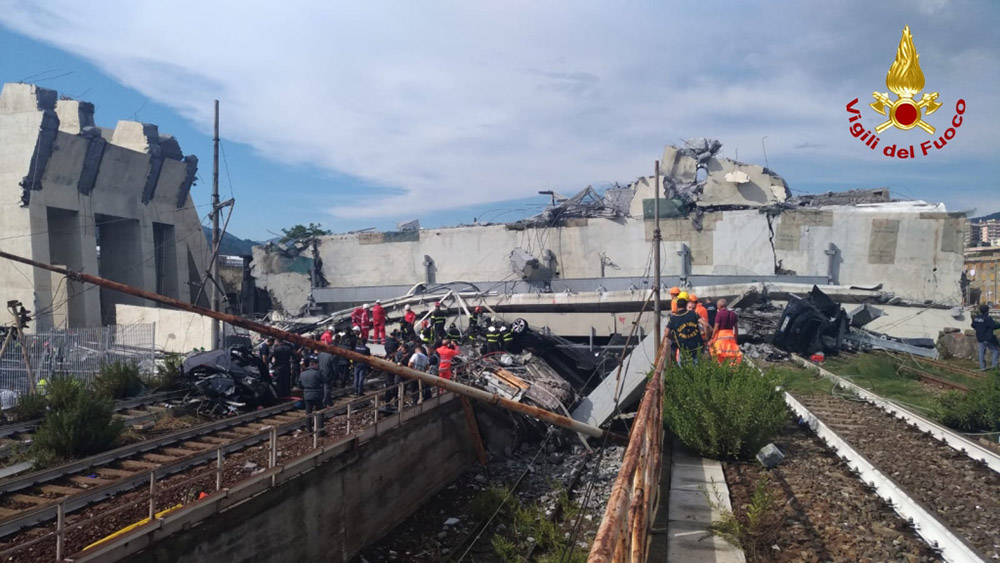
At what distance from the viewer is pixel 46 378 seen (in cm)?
1598

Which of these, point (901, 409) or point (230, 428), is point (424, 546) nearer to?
point (230, 428)

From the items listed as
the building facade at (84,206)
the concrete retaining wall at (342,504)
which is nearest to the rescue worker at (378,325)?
the concrete retaining wall at (342,504)

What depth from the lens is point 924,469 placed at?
6.66 m

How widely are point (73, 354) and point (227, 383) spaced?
18.3 ft

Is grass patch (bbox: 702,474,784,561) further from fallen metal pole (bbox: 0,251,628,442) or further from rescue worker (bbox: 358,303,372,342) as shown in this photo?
rescue worker (bbox: 358,303,372,342)

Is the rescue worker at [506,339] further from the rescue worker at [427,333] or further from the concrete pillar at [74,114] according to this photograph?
the concrete pillar at [74,114]

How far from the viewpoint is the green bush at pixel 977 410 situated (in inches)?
322

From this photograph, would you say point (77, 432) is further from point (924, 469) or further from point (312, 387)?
point (924, 469)

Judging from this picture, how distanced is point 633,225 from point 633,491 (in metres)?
30.5

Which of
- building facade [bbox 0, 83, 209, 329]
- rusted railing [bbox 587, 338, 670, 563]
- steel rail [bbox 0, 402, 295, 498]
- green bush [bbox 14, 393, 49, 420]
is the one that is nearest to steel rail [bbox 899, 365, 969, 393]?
rusted railing [bbox 587, 338, 670, 563]

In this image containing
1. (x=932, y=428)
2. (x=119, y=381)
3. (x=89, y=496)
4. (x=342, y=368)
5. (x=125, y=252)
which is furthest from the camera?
(x=125, y=252)

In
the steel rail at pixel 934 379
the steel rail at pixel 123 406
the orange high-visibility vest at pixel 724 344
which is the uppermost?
the orange high-visibility vest at pixel 724 344

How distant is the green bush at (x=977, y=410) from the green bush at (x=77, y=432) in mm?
12751

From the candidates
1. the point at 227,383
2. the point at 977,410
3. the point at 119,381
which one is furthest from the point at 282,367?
the point at 977,410
